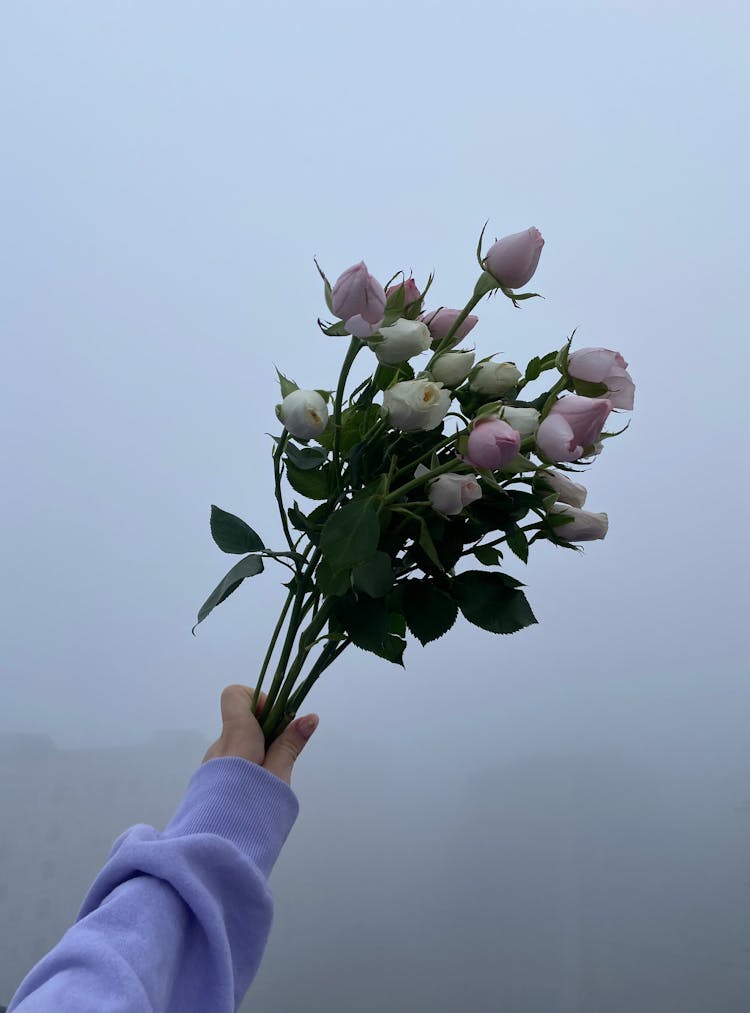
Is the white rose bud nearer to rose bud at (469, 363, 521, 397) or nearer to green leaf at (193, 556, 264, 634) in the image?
rose bud at (469, 363, 521, 397)

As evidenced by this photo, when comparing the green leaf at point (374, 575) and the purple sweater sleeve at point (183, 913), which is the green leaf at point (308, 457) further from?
the purple sweater sleeve at point (183, 913)

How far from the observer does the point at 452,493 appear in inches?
20.0

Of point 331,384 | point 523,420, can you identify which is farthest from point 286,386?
point 331,384

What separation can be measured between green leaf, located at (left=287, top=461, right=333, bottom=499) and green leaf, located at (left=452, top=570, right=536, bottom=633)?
11 centimetres

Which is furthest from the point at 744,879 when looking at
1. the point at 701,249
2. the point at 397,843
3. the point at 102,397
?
the point at 102,397

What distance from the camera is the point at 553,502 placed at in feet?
1.76

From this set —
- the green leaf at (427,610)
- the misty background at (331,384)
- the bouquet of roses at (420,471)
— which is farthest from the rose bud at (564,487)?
the misty background at (331,384)

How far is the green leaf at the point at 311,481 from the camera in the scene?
589mm

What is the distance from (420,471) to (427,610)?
95 mm

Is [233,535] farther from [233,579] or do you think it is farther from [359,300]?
[359,300]

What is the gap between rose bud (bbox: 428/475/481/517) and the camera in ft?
1.67

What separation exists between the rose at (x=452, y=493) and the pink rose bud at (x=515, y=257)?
0.14 metres

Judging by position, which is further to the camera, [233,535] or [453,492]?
[233,535]

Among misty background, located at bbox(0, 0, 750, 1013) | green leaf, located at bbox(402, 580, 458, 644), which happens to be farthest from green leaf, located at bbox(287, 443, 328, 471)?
misty background, located at bbox(0, 0, 750, 1013)
